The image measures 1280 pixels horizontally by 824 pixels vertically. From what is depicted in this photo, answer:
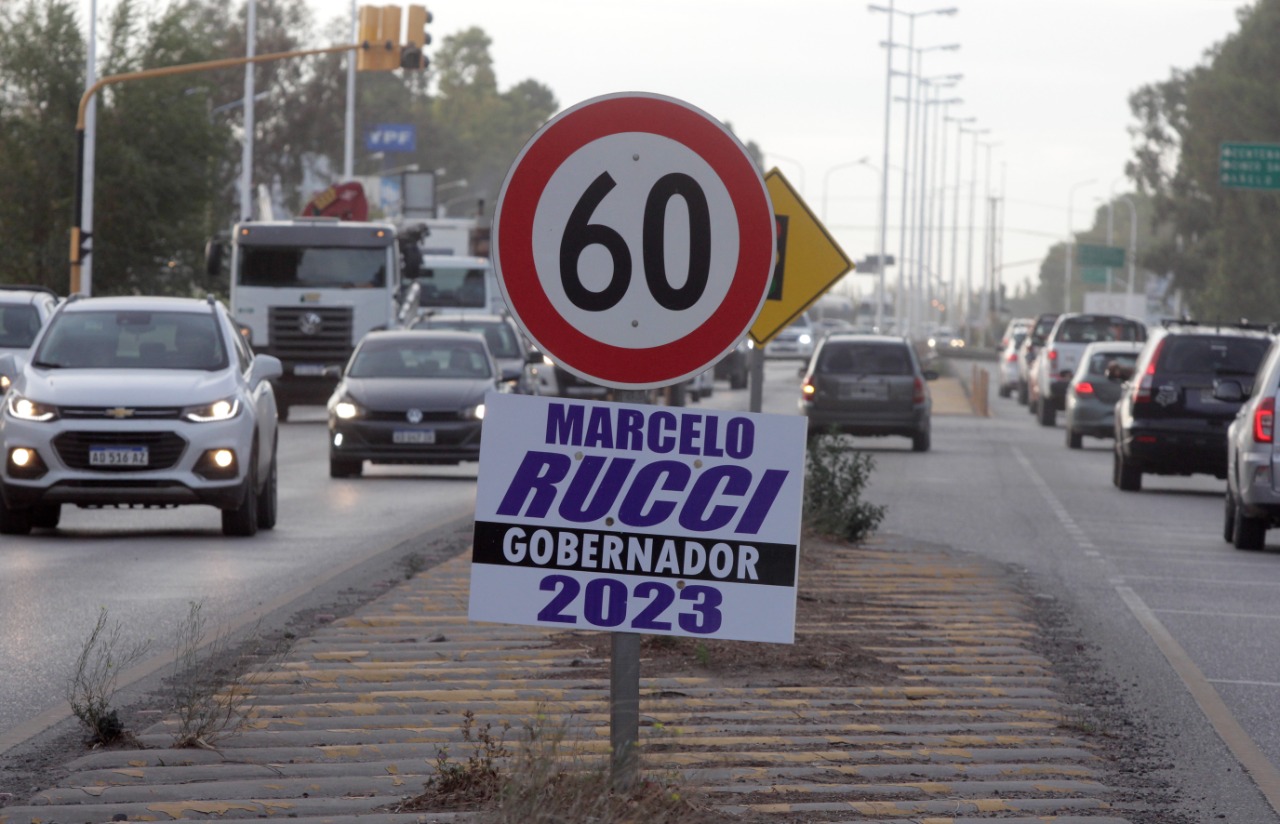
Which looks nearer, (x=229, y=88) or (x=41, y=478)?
(x=41, y=478)

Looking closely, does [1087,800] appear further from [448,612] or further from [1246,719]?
[448,612]

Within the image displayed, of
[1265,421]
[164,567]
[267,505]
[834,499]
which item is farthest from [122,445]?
[1265,421]

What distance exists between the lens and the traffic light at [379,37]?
3441 centimetres

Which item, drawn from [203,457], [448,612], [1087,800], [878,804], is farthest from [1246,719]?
[203,457]

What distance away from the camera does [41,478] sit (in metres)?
16.2

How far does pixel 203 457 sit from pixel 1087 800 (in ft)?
33.4

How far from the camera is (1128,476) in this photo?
2566 centimetres

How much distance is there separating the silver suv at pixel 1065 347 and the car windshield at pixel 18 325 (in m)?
22.5

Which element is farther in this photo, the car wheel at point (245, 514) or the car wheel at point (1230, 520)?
the car wheel at point (1230, 520)

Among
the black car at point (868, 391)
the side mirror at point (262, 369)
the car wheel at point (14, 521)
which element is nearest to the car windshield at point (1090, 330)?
the black car at point (868, 391)

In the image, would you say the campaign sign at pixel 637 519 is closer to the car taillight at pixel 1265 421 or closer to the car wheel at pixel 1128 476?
the car taillight at pixel 1265 421

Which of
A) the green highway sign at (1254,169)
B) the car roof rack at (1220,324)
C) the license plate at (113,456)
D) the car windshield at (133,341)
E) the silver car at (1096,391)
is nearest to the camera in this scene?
the license plate at (113,456)

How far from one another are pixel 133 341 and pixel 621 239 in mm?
11952

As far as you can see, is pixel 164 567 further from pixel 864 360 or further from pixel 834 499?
pixel 864 360
